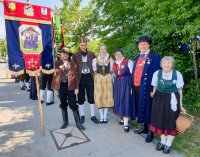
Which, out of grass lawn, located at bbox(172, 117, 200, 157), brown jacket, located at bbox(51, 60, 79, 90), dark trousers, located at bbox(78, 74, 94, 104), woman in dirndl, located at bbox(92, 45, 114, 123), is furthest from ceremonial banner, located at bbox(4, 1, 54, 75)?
grass lawn, located at bbox(172, 117, 200, 157)

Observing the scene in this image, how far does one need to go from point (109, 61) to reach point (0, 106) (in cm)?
460

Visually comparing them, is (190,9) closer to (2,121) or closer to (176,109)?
(176,109)

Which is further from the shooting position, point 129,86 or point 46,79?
point 46,79

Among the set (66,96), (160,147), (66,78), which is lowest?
(160,147)

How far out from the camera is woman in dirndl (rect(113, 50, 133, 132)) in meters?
4.05

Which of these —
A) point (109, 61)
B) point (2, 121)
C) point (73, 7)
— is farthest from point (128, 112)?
point (73, 7)

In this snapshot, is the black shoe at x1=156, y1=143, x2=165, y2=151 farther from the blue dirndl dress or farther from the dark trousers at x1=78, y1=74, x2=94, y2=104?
the dark trousers at x1=78, y1=74, x2=94, y2=104

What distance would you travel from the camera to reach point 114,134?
4051 mm

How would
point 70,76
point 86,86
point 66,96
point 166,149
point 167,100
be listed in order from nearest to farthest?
point 167,100
point 166,149
point 70,76
point 66,96
point 86,86

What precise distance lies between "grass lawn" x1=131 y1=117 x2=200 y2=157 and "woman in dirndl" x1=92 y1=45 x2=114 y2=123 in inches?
52.6

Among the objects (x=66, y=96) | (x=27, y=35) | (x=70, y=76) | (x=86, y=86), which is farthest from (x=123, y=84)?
(x=27, y=35)

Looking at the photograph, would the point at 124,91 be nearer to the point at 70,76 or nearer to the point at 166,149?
the point at 70,76

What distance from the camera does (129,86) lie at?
13.2ft

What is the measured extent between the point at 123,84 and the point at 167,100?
1.19m
